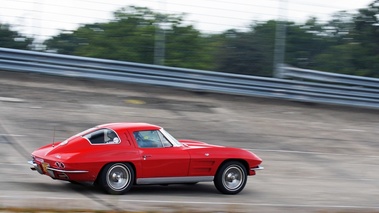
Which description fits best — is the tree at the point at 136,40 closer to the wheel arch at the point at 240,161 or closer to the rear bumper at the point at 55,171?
the wheel arch at the point at 240,161

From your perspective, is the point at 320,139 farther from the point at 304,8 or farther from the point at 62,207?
the point at 62,207

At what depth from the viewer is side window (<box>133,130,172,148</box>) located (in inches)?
404

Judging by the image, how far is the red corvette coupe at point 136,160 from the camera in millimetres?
9664

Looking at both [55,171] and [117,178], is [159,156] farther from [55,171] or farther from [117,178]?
[55,171]

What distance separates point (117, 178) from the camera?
9898 mm

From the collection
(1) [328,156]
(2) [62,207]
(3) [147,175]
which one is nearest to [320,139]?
(1) [328,156]

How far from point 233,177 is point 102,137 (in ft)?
7.35

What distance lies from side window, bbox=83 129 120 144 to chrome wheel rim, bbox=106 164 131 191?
420mm

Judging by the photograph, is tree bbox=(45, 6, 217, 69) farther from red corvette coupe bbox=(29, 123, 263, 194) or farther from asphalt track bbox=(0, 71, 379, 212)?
red corvette coupe bbox=(29, 123, 263, 194)

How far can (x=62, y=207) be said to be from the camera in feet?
27.5

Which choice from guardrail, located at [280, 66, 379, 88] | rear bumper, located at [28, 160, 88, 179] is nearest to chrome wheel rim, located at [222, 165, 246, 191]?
rear bumper, located at [28, 160, 88, 179]

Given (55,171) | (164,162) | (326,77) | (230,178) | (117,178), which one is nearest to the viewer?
(55,171)

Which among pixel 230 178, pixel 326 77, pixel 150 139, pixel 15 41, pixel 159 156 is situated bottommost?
pixel 230 178

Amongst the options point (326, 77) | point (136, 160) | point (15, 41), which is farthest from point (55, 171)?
point (326, 77)
